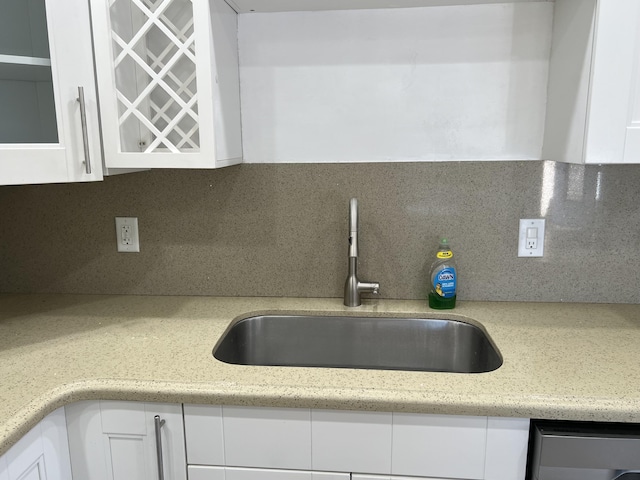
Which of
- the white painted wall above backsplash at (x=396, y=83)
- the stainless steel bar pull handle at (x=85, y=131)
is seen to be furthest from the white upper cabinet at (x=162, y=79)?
the white painted wall above backsplash at (x=396, y=83)

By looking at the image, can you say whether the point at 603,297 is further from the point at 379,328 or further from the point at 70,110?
the point at 70,110

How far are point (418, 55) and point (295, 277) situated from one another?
0.76 meters

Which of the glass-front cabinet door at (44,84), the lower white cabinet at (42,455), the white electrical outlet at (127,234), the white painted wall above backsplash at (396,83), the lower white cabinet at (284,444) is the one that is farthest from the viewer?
the white electrical outlet at (127,234)

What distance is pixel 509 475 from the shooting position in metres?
1.05

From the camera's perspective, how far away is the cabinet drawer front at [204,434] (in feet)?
3.57

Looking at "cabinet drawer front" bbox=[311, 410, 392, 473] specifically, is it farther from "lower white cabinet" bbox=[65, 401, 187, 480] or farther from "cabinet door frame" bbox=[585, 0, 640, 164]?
"cabinet door frame" bbox=[585, 0, 640, 164]

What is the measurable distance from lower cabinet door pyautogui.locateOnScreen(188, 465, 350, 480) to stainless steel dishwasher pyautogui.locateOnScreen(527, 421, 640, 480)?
0.40 metres

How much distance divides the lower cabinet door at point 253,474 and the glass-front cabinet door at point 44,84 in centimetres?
73

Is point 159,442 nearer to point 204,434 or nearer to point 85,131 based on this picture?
point 204,434

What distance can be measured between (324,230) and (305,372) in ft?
1.86

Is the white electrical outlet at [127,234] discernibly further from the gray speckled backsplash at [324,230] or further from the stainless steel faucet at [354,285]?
the stainless steel faucet at [354,285]

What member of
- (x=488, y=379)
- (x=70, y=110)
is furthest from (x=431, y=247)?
(x=70, y=110)

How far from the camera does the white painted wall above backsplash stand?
1451 mm

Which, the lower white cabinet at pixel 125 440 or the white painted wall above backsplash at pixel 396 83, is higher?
the white painted wall above backsplash at pixel 396 83
